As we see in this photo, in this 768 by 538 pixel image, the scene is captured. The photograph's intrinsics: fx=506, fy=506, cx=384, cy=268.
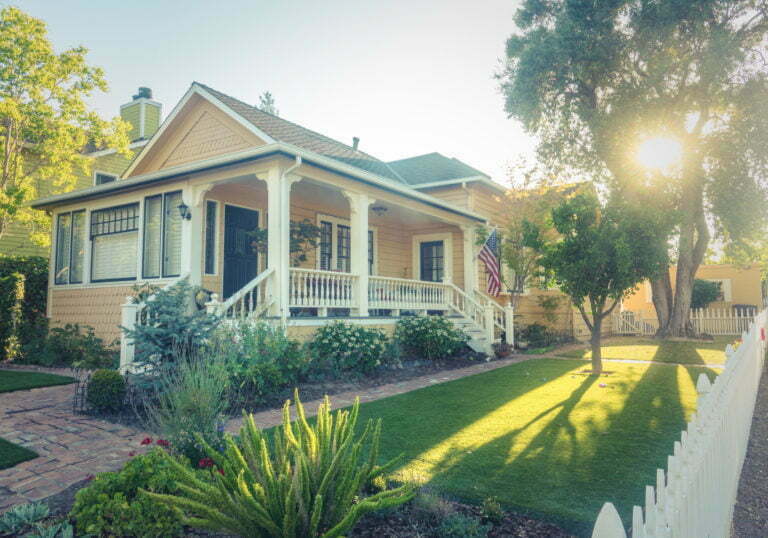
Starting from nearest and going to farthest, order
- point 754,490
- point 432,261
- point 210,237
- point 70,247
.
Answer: point 754,490, point 210,237, point 70,247, point 432,261

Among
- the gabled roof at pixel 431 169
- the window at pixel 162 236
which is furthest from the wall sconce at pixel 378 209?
the window at pixel 162 236

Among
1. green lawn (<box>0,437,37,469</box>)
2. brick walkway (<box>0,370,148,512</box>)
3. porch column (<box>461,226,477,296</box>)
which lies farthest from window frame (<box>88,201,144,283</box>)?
porch column (<box>461,226,477,296</box>)

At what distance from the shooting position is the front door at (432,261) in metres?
16.6

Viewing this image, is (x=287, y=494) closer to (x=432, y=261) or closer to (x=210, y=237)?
(x=210, y=237)

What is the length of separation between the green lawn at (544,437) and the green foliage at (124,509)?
1882 mm

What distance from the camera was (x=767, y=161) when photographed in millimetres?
15422

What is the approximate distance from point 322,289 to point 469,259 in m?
6.32

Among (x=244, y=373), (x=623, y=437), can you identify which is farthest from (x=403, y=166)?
(x=623, y=437)

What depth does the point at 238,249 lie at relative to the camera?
1191cm

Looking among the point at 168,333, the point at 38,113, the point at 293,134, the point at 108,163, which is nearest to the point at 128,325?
the point at 168,333

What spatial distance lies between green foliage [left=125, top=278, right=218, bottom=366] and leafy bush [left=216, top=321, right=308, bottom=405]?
32 cm

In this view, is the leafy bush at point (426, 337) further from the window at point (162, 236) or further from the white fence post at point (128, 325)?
the white fence post at point (128, 325)

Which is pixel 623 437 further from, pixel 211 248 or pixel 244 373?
pixel 211 248

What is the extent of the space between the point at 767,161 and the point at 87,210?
19.2 metres
